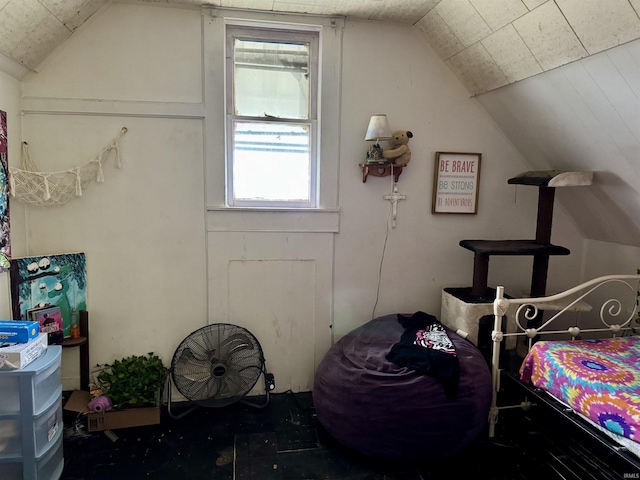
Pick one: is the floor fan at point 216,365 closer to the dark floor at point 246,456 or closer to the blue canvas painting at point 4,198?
the dark floor at point 246,456

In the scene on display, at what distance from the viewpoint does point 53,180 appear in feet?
7.79

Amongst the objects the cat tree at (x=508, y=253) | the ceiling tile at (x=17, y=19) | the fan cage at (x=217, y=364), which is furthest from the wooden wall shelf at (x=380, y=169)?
the ceiling tile at (x=17, y=19)

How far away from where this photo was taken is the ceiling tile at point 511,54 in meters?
2.10

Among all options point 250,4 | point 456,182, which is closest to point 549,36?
point 456,182

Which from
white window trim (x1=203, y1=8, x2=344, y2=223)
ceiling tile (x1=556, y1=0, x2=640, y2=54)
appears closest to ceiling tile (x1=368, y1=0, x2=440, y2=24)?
white window trim (x1=203, y1=8, x2=344, y2=223)

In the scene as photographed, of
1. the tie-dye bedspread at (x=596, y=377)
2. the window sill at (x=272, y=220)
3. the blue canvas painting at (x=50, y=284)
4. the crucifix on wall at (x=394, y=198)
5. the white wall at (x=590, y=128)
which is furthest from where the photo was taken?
the crucifix on wall at (x=394, y=198)

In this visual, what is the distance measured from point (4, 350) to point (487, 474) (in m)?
2.29

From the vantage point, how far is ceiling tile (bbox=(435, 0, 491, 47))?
2.14 m

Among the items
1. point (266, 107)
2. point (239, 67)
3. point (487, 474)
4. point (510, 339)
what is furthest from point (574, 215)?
point (239, 67)

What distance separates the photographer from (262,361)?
2.54 m

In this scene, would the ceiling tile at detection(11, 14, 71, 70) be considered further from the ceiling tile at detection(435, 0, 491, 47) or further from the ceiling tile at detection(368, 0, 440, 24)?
the ceiling tile at detection(435, 0, 491, 47)

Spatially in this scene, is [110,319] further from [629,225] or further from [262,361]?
[629,225]

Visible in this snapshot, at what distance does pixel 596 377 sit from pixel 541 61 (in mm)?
1530

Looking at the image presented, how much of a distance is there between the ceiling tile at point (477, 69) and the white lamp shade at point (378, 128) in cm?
60
